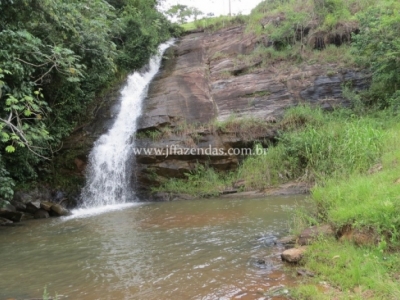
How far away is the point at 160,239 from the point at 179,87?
994 centimetres

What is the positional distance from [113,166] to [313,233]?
8640 mm

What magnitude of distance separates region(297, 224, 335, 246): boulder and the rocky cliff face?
722 cm

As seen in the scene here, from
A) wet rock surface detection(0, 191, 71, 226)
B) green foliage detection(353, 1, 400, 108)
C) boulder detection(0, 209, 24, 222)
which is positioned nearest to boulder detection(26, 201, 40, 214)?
wet rock surface detection(0, 191, 71, 226)

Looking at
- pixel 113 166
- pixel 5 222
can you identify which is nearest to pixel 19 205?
pixel 5 222

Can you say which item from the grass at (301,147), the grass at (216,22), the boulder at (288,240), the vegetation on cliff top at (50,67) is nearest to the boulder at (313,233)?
the boulder at (288,240)

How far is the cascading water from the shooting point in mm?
11773

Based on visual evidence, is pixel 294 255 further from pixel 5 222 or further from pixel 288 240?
pixel 5 222

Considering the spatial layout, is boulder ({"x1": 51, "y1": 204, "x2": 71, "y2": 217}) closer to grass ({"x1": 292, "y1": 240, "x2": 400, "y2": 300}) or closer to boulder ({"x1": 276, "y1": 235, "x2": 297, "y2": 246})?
boulder ({"x1": 276, "y1": 235, "x2": 297, "y2": 246})

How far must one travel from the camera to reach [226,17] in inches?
898

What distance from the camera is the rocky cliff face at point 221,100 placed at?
12367 mm

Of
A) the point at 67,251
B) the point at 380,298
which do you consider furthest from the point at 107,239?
the point at 380,298

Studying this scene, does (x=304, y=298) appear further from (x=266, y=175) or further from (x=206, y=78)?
(x=206, y=78)

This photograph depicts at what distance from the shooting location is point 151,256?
5.52 meters

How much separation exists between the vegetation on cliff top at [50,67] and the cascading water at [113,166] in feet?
4.85
